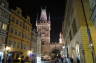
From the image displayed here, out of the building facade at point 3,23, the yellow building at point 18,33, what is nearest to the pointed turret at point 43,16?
the yellow building at point 18,33

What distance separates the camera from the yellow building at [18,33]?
31328mm

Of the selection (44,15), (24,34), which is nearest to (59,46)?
(44,15)

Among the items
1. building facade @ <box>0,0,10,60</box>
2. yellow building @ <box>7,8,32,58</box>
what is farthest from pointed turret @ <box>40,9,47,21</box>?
building facade @ <box>0,0,10,60</box>

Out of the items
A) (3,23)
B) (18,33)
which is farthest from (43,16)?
(3,23)

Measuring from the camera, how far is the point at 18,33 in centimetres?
3512

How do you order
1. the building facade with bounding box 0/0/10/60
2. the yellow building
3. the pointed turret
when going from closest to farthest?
the building facade with bounding box 0/0/10/60
the yellow building
the pointed turret

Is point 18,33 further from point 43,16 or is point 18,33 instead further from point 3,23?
point 43,16

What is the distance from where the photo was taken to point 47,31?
125 metres

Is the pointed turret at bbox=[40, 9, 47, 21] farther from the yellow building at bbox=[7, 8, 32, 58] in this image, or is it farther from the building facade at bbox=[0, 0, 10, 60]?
the building facade at bbox=[0, 0, 10, 60]

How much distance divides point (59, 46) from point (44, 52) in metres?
14.1

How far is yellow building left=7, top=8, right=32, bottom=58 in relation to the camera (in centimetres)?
3133

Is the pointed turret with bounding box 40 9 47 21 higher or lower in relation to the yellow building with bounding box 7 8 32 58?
higher

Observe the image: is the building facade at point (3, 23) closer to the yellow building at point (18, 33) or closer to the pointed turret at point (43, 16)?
the yellow building at point (18, 33)

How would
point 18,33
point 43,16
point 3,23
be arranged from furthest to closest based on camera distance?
point 43,16, point 18,33, point 3,23
